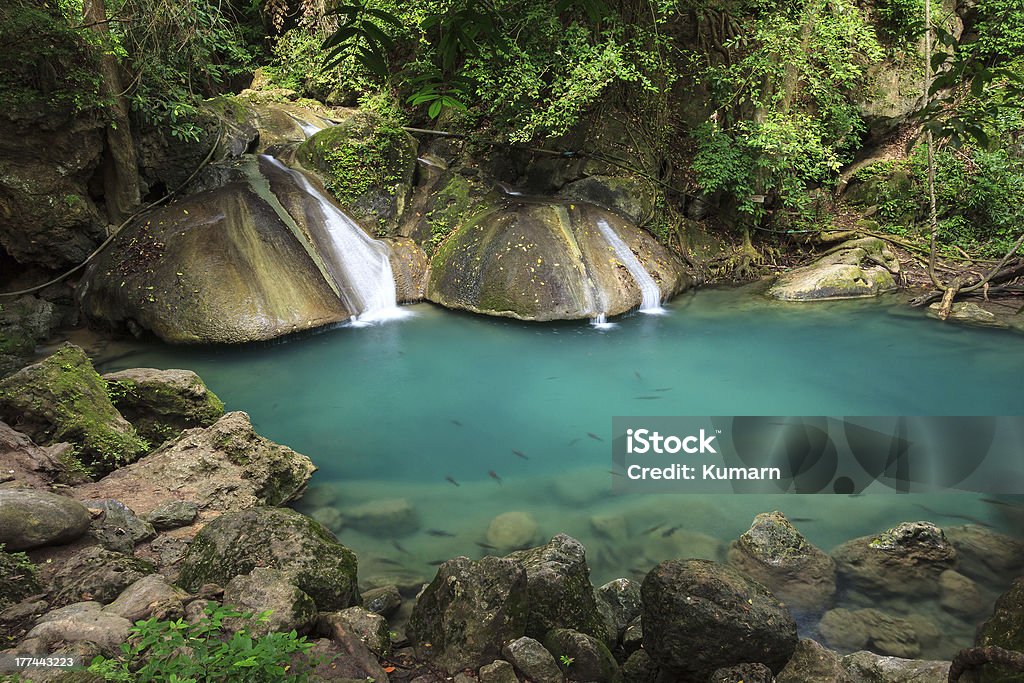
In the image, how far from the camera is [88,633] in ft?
8.56

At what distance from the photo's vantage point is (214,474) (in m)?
4.88

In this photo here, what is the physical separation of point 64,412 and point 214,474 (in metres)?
1.23

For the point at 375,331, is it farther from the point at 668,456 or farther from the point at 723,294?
the point at 723,294

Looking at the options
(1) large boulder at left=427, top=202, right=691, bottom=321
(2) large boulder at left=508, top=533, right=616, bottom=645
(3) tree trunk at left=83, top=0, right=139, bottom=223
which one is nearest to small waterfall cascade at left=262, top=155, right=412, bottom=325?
(1) large boulder at left=427, top=202, right=691, bottom=321

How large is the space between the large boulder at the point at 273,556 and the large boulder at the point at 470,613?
478 millimetres

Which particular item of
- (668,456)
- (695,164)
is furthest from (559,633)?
(695,164)

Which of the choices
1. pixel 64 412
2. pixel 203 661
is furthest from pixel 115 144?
pixel 203 661

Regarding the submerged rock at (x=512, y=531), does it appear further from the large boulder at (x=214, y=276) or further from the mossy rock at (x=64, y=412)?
the large boulder at (x=214, y=276)


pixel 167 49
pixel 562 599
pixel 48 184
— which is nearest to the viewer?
pixel 562 599

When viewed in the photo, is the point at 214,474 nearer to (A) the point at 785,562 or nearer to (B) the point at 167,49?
(A) the point at 785,562

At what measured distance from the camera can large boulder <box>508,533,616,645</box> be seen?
3.63m

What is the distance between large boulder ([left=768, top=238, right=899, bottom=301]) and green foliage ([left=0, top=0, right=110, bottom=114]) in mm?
10064

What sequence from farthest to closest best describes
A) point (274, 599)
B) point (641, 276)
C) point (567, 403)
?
point (641, 276) → point (567, 403) → point (274, 599)

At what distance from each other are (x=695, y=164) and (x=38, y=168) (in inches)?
376
